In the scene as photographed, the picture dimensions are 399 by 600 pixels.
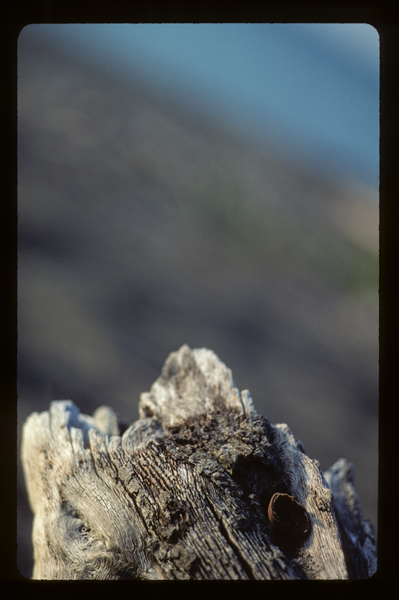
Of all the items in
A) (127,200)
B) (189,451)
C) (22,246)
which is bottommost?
(189,451)
